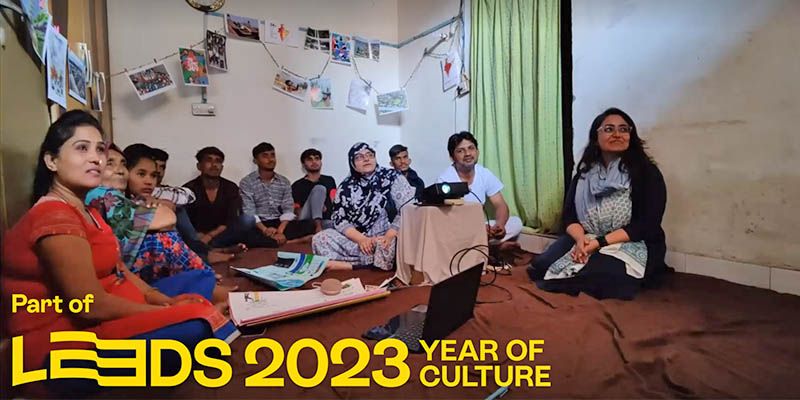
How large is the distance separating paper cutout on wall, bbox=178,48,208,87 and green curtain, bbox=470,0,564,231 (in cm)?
206

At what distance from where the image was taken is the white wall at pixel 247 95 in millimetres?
2992

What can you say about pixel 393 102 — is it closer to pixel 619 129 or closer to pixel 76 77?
pixel 619 129

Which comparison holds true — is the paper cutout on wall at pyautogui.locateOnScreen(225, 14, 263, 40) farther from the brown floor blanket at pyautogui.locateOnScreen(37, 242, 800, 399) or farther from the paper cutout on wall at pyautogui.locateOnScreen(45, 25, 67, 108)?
the brown floor blanket at pyautogui.locateOnScreen(37, 242, 800, 399)

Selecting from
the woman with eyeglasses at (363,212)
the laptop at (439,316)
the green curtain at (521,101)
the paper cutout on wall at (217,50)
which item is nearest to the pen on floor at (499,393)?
the laptop at (439,316)

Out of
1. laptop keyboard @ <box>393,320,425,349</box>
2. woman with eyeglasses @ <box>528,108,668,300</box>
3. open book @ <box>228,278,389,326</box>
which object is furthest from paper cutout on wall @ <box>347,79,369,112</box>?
laptop keyboard @ <box>393,320,425,349</box>

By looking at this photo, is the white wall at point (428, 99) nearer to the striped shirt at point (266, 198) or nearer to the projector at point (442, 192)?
the striped shirt at point (266, 198)

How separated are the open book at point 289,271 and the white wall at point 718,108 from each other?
5.49 feet

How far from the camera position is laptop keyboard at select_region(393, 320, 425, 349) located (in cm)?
115

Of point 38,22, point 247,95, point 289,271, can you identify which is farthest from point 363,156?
point 247,95

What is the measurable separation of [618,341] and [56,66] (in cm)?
185

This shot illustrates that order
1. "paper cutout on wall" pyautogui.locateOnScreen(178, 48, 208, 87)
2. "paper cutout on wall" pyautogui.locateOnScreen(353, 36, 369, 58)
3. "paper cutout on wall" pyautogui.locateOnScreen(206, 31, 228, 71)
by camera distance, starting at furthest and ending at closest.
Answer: "paper cutout on wall" pyautogui.locateOnScreen(353, 36, 369, 58)
"paper cutout on wall" pyautogui.locateOnScreen(206, 31, 228, 71)
"paper cutout on wall" pyautogui.locateOnScreen(178, 48, 208, 87)

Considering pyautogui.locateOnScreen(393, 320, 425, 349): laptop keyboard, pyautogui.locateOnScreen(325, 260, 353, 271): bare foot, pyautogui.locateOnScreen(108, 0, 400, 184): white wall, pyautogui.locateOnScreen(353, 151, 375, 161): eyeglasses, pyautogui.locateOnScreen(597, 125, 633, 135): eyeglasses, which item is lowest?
pyautogui.locateOnScreen(393, 320, 425, 349): laptop keyboard

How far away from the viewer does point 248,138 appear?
3410 mm

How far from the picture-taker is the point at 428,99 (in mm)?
3596
